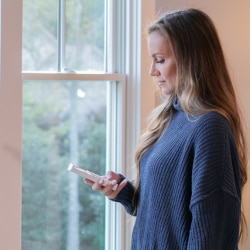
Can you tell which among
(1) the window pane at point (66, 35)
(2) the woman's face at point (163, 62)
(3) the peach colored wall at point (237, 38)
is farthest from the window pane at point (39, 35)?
(3) the peach colored wall at point (237, 38)

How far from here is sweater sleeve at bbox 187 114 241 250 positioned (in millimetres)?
1517

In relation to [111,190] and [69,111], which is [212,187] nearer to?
[111,190]

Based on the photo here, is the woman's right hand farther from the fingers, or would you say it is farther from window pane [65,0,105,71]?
window pane [65,0,105,71]

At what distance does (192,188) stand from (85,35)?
32.5 inches

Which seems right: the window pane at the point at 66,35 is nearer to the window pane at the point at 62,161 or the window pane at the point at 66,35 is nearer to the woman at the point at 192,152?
the window pane at the point at 62,161

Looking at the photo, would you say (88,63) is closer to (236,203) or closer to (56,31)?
(56,31)

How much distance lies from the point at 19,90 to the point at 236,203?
74 cm

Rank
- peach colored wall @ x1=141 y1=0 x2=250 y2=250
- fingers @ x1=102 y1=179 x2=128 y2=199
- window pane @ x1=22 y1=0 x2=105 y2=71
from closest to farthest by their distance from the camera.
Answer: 1. fingers @ x1=102 y1=179 x2=128 y2=199
2. window pane @ x1=22 y1=0 x2=105 y2=71
3. peach colored wall @ x1=141 y1=0 x2=250 y2=250

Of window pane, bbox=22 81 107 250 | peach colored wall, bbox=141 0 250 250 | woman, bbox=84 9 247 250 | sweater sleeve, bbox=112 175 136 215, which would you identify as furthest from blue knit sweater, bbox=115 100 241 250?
peach colored wall, bbox=141 0 250 250

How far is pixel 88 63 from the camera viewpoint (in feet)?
7.06

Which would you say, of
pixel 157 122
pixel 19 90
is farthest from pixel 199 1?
pixel 19 90

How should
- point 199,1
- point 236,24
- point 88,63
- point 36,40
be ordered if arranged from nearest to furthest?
point 36,40 → point 88,63 → point 199,1 → point 236,24

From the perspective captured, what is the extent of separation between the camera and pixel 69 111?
2094 millimetres

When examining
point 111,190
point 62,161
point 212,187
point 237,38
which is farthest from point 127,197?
point 237,38
